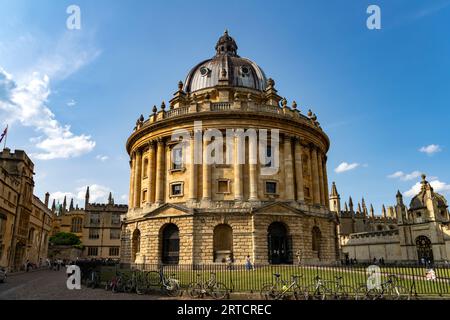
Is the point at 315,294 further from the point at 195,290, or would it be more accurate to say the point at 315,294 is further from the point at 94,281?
the point at 94,281

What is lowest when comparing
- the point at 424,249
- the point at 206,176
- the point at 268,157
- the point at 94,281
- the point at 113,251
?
the point at 94,281

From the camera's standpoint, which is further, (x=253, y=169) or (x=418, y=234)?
(x=418, y=234)

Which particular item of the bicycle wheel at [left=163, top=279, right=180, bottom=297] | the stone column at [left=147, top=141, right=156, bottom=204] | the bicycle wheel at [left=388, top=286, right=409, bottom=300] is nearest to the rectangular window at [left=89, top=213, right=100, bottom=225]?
the stone column at [left=147, top=141, right=156, bottom=204]

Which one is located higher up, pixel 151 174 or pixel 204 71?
pixel 204 71

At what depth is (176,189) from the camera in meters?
35.5

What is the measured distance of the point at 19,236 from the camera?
4362 cm

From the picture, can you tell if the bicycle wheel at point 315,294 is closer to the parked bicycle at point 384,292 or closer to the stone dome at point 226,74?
the parked bicycle at point 384,292

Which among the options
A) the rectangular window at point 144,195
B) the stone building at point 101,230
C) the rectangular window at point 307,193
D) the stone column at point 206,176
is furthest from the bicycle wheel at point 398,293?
the stone building at point 101,230

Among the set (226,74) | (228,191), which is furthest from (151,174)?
(226,74)

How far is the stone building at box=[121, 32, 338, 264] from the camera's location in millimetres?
32250

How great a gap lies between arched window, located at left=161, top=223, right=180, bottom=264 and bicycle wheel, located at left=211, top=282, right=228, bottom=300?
16.1 metres

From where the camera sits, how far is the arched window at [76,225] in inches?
3612

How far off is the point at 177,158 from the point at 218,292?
20962mm
